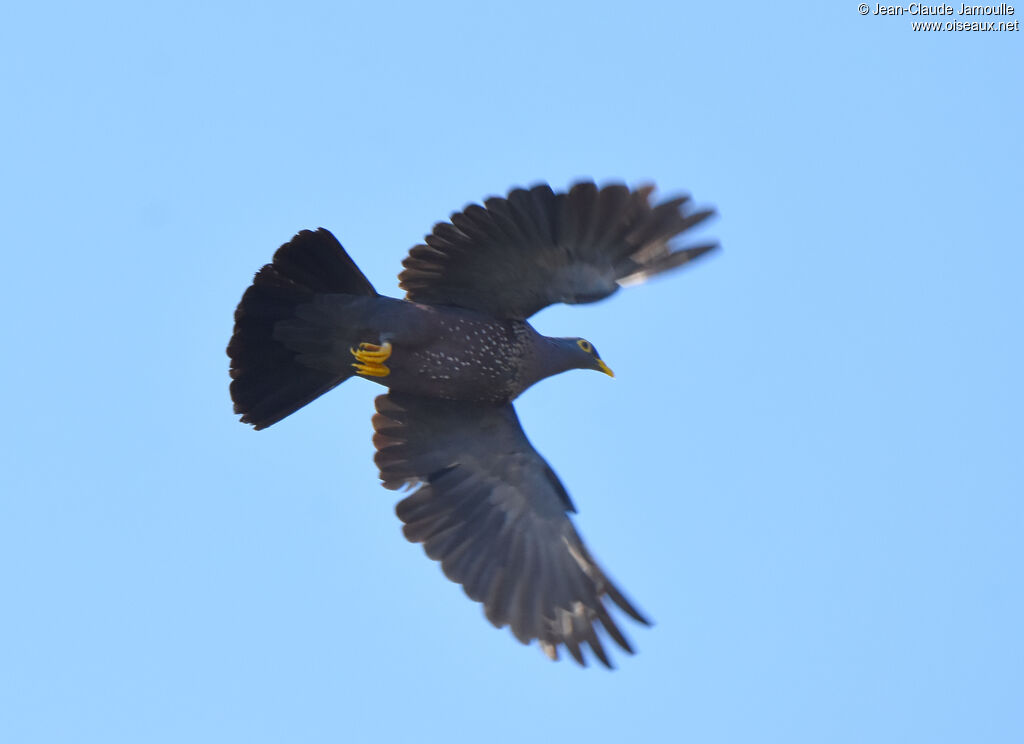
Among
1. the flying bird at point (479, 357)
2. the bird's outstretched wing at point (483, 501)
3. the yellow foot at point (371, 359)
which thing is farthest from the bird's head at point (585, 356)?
the yellow foot at point (371, 359)

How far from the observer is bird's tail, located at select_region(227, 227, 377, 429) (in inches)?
443

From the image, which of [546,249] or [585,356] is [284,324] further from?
[585,356]

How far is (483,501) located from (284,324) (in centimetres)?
200

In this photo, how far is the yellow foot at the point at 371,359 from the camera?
11336 mm

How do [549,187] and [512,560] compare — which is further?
[512,560]

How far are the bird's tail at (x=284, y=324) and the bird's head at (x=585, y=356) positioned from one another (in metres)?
1.67

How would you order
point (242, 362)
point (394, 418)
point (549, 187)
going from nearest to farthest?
point (549, 187) → point (242, 362) → point (394, 418)

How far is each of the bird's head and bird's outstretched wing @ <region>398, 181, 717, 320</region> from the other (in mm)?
696

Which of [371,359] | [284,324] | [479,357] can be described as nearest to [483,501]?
[479,357]

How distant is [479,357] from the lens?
11578 mm

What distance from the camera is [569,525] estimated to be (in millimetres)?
12094

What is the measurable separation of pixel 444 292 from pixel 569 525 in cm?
193

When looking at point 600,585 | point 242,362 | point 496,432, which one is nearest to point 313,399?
point 242,362

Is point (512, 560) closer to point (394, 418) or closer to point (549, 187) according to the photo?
point (394, 418)
